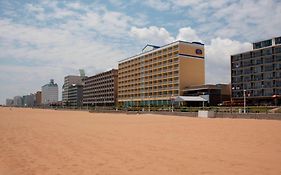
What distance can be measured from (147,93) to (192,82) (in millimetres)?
22705

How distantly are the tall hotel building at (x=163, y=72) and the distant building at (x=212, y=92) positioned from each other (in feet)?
17.5

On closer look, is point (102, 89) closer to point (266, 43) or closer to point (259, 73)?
point (259, 73)

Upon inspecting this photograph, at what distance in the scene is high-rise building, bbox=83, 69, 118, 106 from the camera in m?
154

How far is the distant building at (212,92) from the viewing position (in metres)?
95.0

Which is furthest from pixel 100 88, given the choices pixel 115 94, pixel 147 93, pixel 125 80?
pixel 147 93

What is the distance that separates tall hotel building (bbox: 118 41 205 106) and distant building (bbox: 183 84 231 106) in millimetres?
5349

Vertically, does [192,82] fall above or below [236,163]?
above

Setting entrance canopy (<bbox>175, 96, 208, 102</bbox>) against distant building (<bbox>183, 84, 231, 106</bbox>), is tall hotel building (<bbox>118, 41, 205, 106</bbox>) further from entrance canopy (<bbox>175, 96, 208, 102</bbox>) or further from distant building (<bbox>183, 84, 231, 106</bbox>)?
entrance canopy (<bbox>175, 96, 208, 102</bbox>)

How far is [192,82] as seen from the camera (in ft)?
349

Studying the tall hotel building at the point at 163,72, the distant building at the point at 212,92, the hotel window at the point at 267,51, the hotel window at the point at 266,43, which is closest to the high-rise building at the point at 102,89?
the tall hotel building at the point at 163,72

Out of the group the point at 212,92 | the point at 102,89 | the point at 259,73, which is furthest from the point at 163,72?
the point at 102,89

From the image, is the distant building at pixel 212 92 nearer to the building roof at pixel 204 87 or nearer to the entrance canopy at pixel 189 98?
the building roof at pixel 204 87

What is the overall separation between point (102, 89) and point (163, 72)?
6116cm

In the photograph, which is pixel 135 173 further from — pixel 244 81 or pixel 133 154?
pixel 244 81
